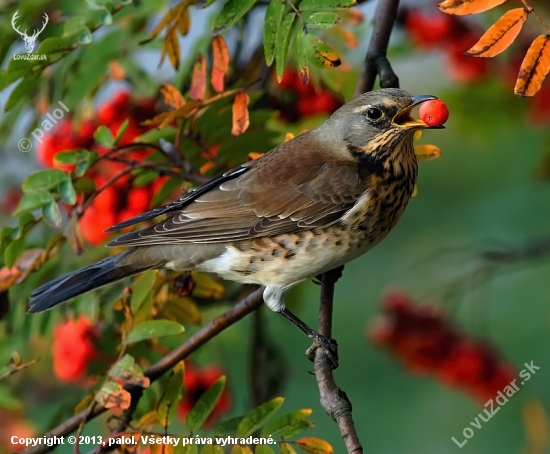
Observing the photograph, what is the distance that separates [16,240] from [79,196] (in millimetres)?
326

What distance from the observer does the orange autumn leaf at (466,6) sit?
1891 millimetres

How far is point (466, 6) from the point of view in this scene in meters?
1.90

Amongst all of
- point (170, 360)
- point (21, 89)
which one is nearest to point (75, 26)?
point (21, 89)

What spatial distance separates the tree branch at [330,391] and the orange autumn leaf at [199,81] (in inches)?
26.7

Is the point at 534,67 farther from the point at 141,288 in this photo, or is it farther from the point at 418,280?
the point at 418,280

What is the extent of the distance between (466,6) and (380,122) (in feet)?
2.56

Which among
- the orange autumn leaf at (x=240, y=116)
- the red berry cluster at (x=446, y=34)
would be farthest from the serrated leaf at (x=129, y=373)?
the red berry cluster at (x=446, y=34)

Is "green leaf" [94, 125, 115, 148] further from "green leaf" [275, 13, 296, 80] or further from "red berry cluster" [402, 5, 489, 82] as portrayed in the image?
"red berry cluster" [402, 5, 489, 82]

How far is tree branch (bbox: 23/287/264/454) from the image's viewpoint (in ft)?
7.55

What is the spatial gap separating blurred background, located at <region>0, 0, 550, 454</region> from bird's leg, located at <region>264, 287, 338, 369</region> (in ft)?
0.88

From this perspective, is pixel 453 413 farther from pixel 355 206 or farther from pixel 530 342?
pixel 355 206

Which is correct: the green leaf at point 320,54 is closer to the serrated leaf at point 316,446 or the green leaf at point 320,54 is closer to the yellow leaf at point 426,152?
the yellow leaf at point 426,152

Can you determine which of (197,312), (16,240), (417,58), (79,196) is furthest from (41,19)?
(417,58)

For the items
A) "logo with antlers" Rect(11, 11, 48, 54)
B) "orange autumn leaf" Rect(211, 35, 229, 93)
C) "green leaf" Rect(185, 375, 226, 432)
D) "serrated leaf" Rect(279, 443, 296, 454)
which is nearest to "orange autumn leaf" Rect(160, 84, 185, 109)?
"orange autumn leaf" Rect(211, 35, 229, 93)
